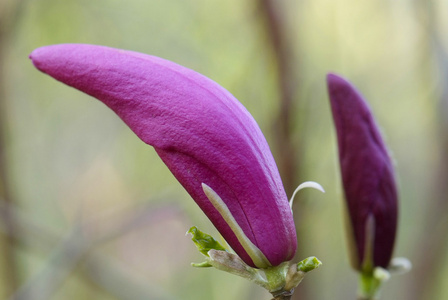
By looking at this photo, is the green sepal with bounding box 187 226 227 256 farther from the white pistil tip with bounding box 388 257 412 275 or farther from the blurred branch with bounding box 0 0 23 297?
the blurred branch with bounding box 0 0 23 297

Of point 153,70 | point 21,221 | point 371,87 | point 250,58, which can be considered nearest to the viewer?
point 153,70

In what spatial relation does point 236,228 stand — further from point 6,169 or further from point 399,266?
point 6,169

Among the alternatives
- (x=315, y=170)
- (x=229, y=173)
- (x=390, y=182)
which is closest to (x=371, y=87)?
(x=315, y=170)

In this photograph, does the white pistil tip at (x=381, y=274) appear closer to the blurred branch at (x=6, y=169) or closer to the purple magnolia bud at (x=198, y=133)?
the purple magnolia bud at (x=198, y=133)

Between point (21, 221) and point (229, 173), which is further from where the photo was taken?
point (21, 221)

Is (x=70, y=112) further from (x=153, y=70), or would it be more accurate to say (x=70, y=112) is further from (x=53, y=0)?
(x=153, y=70)

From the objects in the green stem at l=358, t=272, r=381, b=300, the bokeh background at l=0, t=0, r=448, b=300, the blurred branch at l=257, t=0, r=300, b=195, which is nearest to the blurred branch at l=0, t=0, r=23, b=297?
the bokeh background at l=0, t=0, r=448, b=300

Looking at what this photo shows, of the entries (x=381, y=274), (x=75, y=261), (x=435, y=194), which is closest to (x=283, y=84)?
(x=435, y=194)
